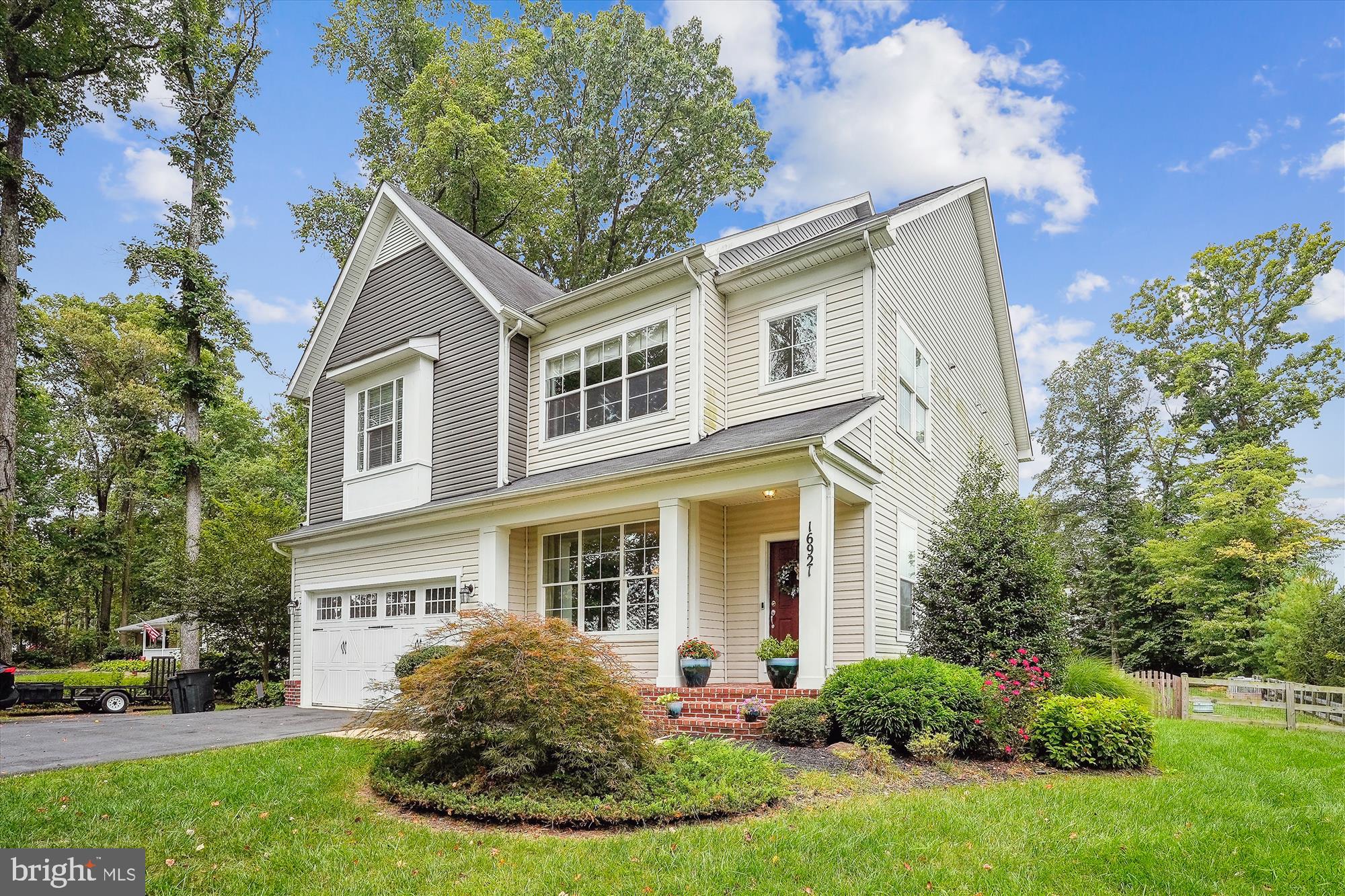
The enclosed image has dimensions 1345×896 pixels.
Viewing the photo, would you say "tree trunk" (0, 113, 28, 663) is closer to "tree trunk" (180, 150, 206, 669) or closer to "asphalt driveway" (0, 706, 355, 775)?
"tree trunk" (180, 150, 206, 669)

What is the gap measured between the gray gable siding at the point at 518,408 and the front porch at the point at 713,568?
120cm

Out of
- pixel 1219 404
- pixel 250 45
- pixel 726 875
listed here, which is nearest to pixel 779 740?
pixel 726 875

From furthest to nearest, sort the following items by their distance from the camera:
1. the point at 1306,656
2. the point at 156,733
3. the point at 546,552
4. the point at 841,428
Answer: the point at 1306,656
the point at 546,552
the point at 156,733
the point at 841,428

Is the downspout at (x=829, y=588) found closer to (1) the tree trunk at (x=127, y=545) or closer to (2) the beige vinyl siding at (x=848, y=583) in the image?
(2) the beige vinyl siding at (x=848, y=583)

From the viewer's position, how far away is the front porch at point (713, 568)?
1000 centimetres

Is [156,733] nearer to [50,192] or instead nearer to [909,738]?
[909,738]

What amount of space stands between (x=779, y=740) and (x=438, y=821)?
4.10m

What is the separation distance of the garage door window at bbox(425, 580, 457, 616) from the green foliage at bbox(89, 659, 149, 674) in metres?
17.5

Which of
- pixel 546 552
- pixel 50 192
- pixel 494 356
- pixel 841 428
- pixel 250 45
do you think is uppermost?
pixel 250 45

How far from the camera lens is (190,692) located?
50.6 ft

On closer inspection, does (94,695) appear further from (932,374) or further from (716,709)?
(932,374)

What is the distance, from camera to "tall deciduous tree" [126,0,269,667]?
69.6 feet

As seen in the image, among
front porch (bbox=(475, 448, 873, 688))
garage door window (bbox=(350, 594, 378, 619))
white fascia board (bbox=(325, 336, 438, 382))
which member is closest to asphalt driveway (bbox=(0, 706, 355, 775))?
garage door window (bbox=(350, 594, 378, 619))

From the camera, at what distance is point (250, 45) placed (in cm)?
2300
